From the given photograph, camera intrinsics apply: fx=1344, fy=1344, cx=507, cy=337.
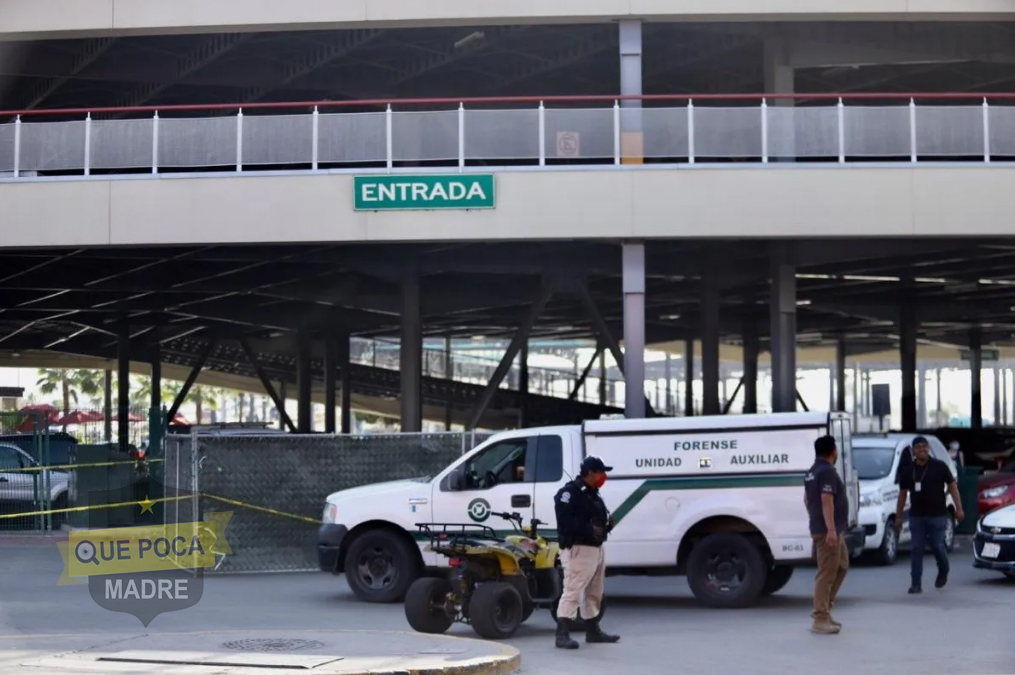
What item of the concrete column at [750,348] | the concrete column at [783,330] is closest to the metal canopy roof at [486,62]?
the concrete column at [783,330]

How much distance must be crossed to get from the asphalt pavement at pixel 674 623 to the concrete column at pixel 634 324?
5.65 m

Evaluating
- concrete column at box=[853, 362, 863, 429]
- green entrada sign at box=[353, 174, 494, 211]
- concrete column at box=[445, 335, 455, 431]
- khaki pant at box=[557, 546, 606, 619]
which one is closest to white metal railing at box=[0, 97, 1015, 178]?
green entrada sign at box=[353, 174, 494, 211]

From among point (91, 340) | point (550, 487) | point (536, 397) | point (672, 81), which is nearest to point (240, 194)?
point (550, 487)

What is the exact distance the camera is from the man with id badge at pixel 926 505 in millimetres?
15883

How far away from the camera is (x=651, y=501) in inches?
601

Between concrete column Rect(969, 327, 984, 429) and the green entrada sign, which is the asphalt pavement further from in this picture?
concrete column Rect(969, 327, 984, 429)

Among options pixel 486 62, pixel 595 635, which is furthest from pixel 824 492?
pixel 486 62

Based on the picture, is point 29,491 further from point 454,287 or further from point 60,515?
point 454,287

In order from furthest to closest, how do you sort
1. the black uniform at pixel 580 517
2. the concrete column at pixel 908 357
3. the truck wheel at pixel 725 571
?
the concrete column at pixel 908 357, the truck wheel at pixel 725 571, the black uniform at pixel 580 517

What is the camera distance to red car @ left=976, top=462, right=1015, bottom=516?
21.6m

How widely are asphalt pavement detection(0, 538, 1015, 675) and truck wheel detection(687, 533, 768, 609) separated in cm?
21

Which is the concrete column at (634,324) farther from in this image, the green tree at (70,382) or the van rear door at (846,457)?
the green tree at (70,382)

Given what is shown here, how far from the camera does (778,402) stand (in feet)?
88.0

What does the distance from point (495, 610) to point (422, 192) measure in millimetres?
11601
